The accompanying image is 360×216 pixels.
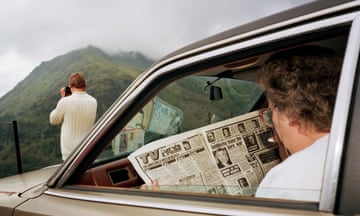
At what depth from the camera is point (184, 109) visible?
1717 mm

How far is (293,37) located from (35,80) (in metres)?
47.0

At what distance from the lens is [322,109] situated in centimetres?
129

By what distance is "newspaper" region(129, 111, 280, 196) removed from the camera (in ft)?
4.80

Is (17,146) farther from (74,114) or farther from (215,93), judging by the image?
(215,93)

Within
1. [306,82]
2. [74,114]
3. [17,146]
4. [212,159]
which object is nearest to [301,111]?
[306,82]

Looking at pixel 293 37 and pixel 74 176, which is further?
pixel 74 176

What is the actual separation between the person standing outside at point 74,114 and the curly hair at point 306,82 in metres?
3.35

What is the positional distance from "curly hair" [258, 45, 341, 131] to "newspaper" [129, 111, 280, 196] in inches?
12.5

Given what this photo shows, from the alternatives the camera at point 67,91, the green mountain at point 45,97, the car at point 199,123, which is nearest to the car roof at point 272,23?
the car at point 199,123

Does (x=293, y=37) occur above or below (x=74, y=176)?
above

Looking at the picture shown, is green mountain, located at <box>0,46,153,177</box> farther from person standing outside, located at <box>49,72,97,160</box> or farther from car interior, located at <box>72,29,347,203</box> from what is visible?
car interior, located at <box>72,29,347,203</box>

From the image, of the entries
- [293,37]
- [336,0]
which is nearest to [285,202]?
[293,37]

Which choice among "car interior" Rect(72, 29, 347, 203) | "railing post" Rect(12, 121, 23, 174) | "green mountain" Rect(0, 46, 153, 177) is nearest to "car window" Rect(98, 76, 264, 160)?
"car interior" Rect(72, 29, 347, 203)

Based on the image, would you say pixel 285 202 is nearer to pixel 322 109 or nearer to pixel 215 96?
pixel 322 109
